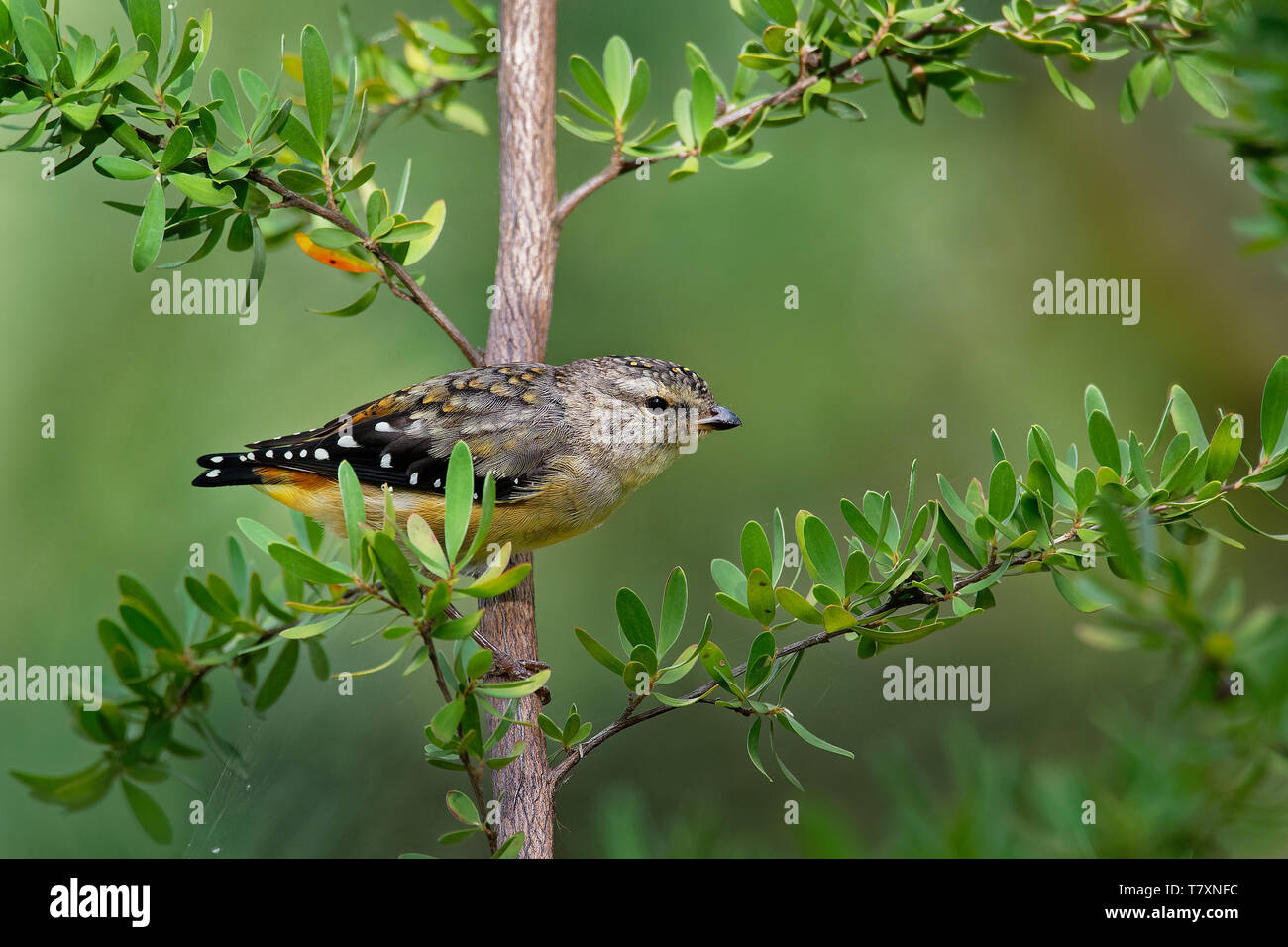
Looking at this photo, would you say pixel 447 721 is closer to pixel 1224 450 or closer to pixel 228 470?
pixel 1224 450

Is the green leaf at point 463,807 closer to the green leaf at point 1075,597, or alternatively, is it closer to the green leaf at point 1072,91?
the green leaf at point 1075,597

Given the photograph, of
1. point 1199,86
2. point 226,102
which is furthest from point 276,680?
point 1199,86

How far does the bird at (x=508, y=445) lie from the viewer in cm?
225

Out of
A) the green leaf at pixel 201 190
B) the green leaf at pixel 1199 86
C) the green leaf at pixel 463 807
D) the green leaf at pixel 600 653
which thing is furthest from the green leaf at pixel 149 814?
the green leaf at pixel 1199 86

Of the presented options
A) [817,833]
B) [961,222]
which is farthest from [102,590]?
[961,222]

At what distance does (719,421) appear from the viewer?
2.41 meters

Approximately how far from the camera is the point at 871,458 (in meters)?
3.15

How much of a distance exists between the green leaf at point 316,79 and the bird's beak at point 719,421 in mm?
1166

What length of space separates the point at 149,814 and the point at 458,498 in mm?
870

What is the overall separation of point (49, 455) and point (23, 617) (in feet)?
1.44

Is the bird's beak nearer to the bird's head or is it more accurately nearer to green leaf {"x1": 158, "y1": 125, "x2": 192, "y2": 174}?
the bird's head

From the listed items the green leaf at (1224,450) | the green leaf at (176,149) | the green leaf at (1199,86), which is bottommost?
the green leaf at (1224,450)

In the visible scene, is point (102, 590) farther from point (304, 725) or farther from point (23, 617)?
point (304, 725)

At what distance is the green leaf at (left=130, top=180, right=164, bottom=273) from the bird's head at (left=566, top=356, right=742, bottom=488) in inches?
45.8
